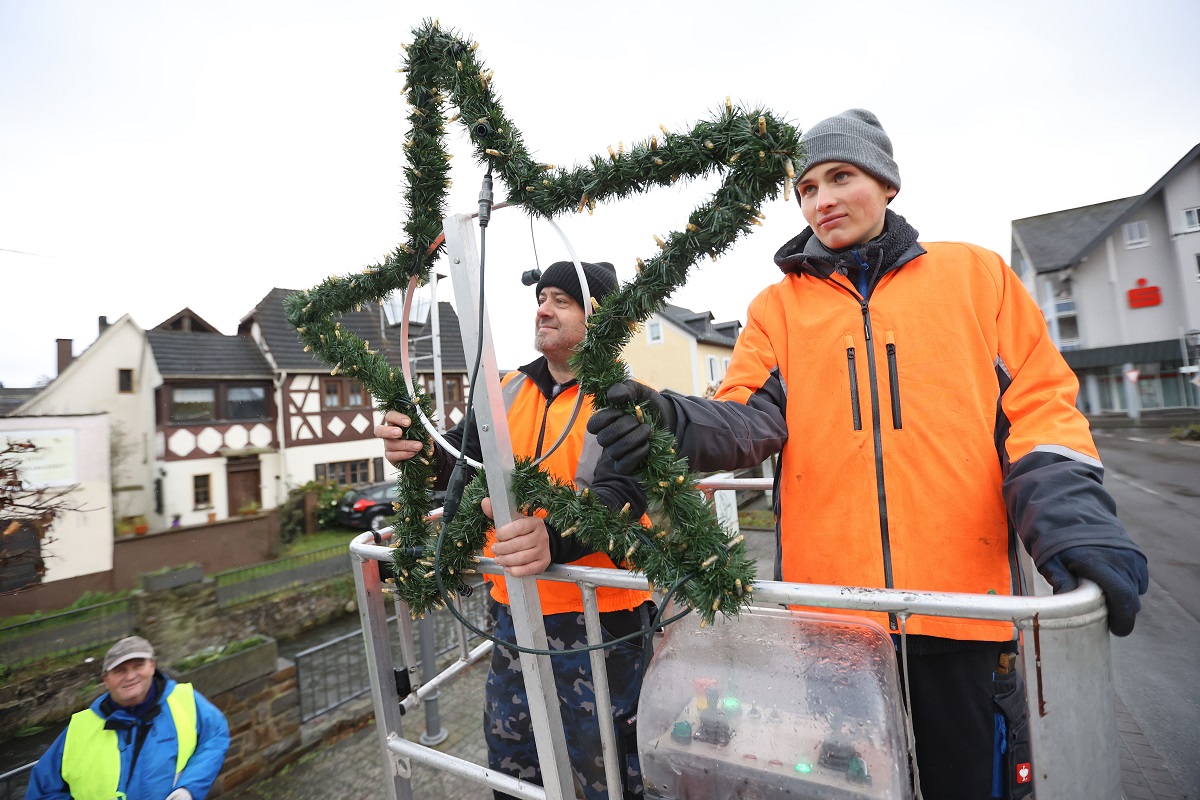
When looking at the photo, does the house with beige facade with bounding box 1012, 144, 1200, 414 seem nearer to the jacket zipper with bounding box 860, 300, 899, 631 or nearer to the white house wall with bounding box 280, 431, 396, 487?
the white house wall with bounding box 280, 431, 396, 487

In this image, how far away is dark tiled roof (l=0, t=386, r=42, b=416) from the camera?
14.1m

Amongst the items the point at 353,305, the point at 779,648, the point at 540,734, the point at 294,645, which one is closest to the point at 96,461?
the point at 294,645

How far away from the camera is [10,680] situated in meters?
8.04

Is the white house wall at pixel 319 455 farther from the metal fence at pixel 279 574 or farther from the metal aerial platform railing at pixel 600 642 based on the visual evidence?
the metal aerial platform railing at pixel 600 642

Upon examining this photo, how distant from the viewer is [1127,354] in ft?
90.9

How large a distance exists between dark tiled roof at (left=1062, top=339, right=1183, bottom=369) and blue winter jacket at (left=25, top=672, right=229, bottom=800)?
109 feet

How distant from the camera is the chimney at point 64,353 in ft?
51.4

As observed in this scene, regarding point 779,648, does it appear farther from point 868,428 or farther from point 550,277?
point 550,277

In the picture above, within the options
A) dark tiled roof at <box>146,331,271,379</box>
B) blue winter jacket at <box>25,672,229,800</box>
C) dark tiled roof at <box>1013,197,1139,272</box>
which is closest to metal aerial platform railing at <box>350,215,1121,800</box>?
blue winter jacket at <box>25,672,229,800</box>

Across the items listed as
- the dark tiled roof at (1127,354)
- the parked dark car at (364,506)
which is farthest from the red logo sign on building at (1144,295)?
the parked dark car at (364,506)

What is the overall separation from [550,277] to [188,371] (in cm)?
1894

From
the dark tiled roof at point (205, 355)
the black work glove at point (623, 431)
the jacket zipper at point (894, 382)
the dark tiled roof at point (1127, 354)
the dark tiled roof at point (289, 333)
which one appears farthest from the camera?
the dark tiled roof at point (1127, 354)

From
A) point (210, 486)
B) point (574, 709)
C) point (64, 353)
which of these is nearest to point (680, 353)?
point (210, 486)

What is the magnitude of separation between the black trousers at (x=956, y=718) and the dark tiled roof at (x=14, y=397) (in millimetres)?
18872
